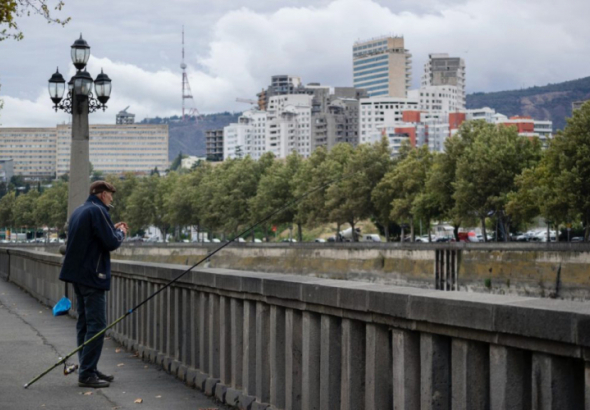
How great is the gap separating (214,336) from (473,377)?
456 cm

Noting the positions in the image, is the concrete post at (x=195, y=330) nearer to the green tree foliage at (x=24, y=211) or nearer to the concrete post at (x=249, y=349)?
the concrete post at (x=249, y=349)

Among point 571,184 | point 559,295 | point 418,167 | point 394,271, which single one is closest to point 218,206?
point 418,167

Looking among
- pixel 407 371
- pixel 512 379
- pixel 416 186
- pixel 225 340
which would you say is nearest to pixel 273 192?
pixel 416 186

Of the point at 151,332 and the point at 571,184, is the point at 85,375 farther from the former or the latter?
the point at 571,184

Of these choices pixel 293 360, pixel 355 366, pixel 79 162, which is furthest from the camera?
pixel 79 162

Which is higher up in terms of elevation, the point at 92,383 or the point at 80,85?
A: the point at 80,85

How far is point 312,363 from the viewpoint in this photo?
704 cm

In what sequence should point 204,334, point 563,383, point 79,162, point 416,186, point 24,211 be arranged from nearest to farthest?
1. point 563,383
2. point 204,334
3. point 79,162
4. point 416,186
5. point 24,211

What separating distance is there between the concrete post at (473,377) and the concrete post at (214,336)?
4.40 m

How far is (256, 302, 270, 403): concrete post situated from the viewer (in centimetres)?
804

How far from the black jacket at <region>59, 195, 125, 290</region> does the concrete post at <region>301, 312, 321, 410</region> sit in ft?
10.4

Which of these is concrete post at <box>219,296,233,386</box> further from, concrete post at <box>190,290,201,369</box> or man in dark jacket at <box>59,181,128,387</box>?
man in dark jacket at <box>59,181,128,387</box>

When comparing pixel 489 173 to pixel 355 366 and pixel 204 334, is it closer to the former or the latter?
pixel 204 334

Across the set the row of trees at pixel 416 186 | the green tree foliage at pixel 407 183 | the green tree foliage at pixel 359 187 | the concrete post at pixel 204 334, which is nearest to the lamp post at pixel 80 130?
the concrete post at pixel 204 334
